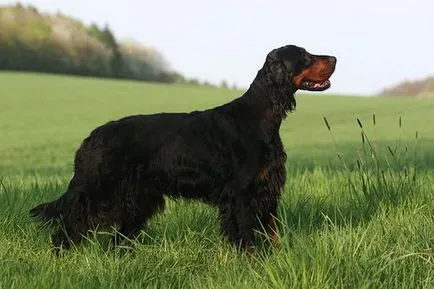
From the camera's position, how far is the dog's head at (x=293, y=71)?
4.53m

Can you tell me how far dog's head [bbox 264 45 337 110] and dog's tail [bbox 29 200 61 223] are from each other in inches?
75.1

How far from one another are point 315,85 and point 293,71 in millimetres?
197

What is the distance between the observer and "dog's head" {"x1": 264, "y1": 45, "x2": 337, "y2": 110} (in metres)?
4.53

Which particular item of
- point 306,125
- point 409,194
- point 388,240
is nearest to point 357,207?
point 409,194

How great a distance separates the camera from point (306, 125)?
78.9 feet

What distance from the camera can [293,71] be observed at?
4.55 m

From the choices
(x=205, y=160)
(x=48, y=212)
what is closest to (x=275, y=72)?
(x=205, y=160)

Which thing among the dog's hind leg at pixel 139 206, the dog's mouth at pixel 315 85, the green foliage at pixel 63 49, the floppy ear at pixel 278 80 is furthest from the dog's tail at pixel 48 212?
the green foliage at pixel 63 49

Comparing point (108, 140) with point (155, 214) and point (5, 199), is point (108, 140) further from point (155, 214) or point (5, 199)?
point (5, 199)

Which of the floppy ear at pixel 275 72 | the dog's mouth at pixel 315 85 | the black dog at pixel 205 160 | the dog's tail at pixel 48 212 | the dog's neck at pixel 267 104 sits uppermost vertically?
the floppy ear at pixel 275 72

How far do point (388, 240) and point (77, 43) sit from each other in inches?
1766

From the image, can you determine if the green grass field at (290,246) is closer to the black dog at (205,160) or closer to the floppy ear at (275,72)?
the black dog at (205,160)

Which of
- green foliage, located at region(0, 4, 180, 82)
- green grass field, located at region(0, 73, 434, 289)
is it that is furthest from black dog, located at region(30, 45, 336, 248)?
green foliage, located at region(0, 4, 180, 82)

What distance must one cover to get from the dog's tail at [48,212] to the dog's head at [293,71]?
6.26 ft
